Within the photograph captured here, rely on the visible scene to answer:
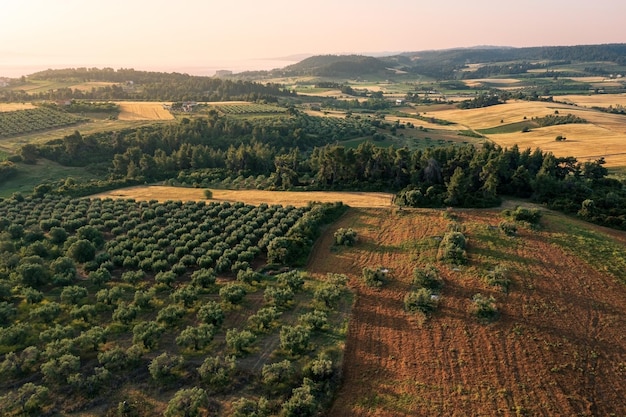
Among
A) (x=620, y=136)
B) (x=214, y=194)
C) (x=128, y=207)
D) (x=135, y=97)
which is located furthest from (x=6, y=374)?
(x=135, y=97)

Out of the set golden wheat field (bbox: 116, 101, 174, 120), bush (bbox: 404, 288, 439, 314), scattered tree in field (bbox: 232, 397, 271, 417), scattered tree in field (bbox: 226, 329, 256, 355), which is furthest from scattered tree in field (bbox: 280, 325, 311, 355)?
golden wheat field (bbox: 116, 101, 174, 120)

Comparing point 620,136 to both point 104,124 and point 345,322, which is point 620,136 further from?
point 104,124

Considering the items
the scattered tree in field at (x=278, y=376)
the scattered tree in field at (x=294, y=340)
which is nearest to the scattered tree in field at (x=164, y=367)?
the scattered tree in field at (x=278, y=376)

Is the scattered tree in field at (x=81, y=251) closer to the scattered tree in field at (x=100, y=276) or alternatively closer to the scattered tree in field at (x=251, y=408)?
the scattered tree in field at (x=100, y=276)

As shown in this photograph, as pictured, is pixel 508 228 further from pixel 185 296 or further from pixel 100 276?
pixel 100 276

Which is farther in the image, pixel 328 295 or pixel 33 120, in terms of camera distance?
pixel 33 120

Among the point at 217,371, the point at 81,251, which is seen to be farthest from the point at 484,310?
the point at 81,251
